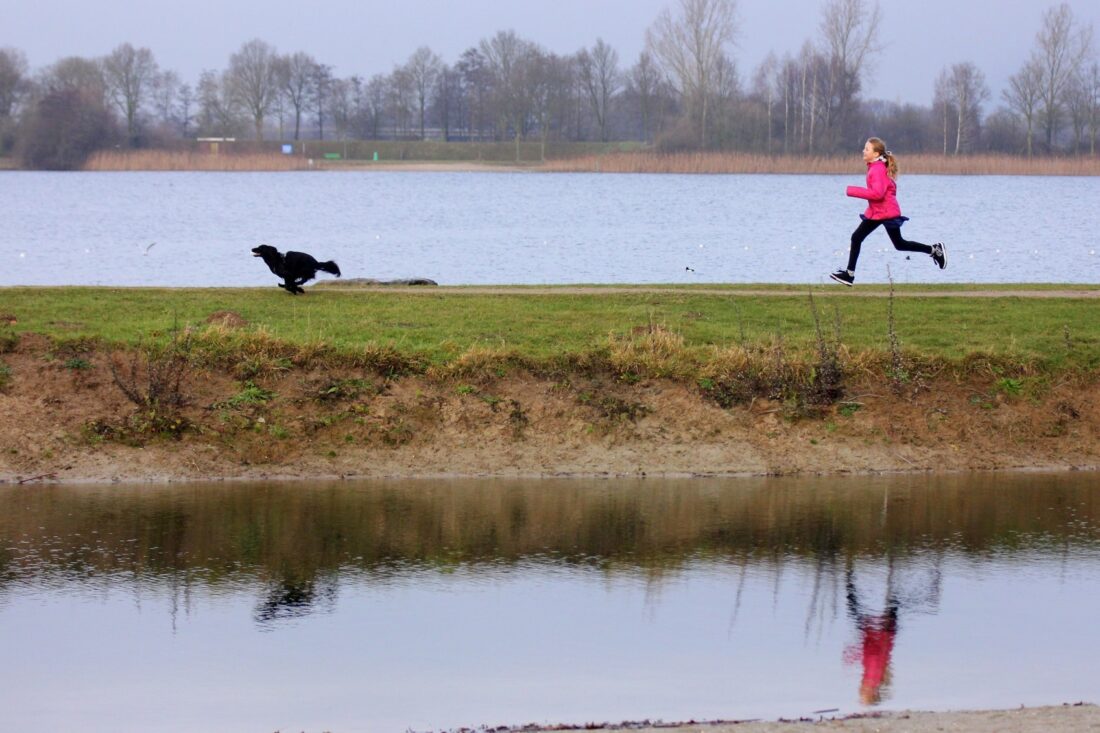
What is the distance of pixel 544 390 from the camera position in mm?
15062

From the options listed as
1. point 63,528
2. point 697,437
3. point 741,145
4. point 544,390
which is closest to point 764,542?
point 697,437

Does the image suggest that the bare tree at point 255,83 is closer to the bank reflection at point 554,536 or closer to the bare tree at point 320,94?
the bare tree at point 320,94

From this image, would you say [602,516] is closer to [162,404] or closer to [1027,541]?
[1027,541]

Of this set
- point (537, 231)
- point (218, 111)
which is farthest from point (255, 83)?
point (537, 231)

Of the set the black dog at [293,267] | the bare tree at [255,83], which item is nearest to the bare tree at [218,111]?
the bare tree at [255,83]

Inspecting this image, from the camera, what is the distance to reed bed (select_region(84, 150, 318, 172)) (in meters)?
113

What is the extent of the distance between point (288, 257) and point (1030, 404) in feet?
30.1

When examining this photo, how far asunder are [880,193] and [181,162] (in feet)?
351

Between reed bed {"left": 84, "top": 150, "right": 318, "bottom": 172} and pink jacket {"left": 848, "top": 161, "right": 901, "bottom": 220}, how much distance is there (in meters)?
105

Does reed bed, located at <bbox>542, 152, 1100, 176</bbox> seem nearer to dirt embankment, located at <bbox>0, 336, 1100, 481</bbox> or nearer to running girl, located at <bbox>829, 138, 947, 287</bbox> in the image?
running girl, located at <bbox>829, 138, 947, 287</bbox>

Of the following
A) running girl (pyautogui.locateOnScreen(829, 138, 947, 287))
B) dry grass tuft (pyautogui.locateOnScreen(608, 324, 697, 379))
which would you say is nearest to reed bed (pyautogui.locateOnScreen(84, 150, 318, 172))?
Result: dry grass tuft (pyautogui.locateOnScreen(608, 324, 697, 379))

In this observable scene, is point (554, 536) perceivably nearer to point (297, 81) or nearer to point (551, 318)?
point (551, 318)

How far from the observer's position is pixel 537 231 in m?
46.8

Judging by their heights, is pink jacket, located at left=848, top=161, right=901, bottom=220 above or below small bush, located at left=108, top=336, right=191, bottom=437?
above
